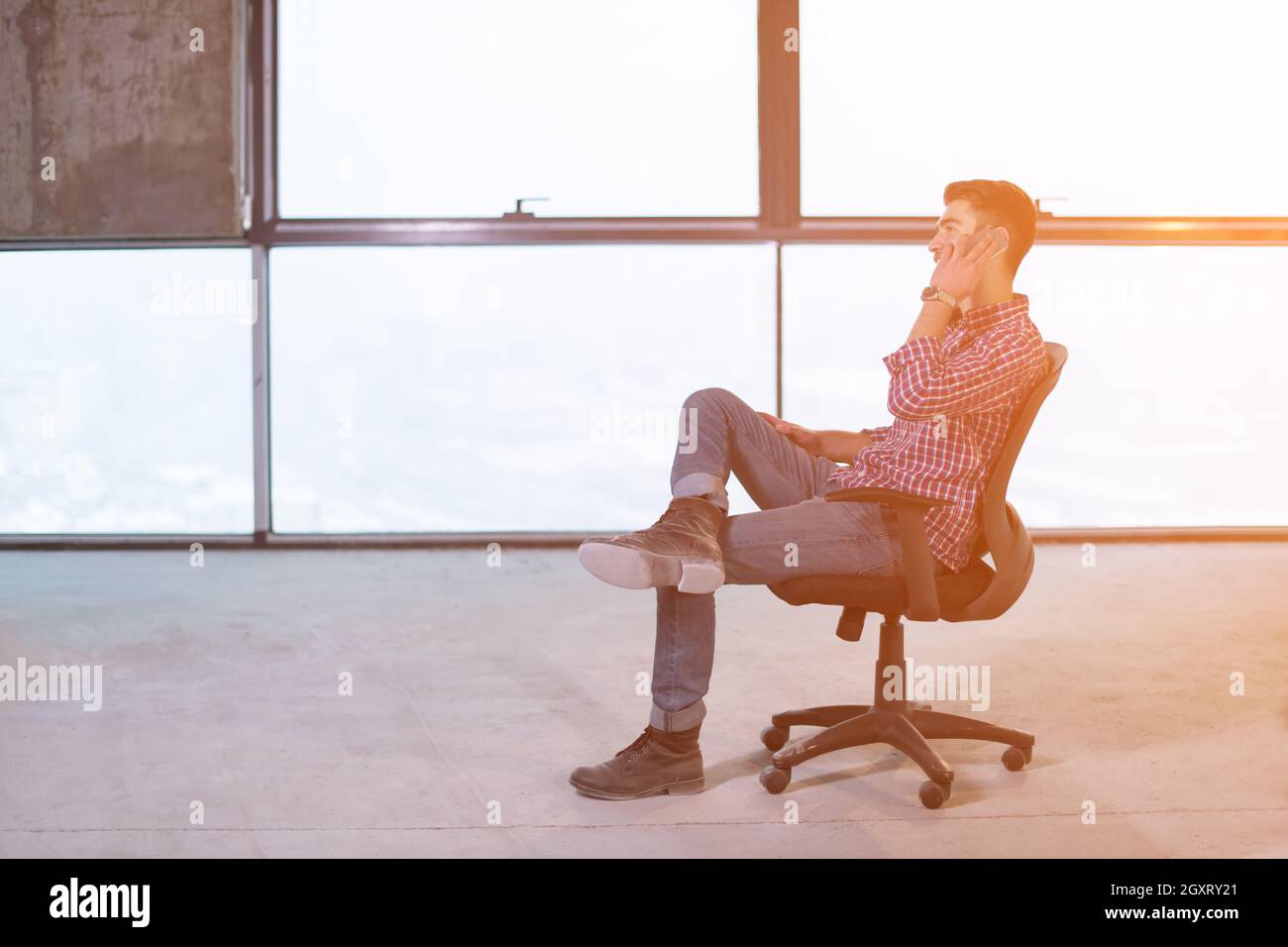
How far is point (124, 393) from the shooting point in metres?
5.97

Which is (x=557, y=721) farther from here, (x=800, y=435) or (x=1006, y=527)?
(x=1006, y=527)

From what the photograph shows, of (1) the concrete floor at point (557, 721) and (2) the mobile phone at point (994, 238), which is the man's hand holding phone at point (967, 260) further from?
(1) the concrete floor at point (557, 721)

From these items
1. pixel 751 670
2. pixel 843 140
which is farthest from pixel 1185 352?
pixel 751 670

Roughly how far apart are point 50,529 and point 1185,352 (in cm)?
543

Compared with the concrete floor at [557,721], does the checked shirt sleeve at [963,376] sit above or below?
above

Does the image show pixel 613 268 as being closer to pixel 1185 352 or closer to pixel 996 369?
pixel 1185 352

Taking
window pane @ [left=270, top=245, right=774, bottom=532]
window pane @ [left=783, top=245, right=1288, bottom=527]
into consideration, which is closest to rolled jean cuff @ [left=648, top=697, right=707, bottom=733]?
window pane @ [left=270, top=245, right=774, bottom=532]

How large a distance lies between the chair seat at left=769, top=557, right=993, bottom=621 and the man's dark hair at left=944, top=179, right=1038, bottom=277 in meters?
0.64

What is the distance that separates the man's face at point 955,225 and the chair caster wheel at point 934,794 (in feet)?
3.41

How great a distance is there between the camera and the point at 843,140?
19.3ft

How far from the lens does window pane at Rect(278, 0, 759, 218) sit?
5.81 m

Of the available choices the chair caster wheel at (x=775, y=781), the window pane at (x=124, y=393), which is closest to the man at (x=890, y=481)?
the chair caster wheel at (x=775, y=781)

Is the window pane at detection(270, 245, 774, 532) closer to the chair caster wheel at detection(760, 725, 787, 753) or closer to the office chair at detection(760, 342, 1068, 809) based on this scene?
the chair caster wheel at detection(760, 725, 787, 753)

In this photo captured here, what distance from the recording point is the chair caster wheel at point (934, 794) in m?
2.39
